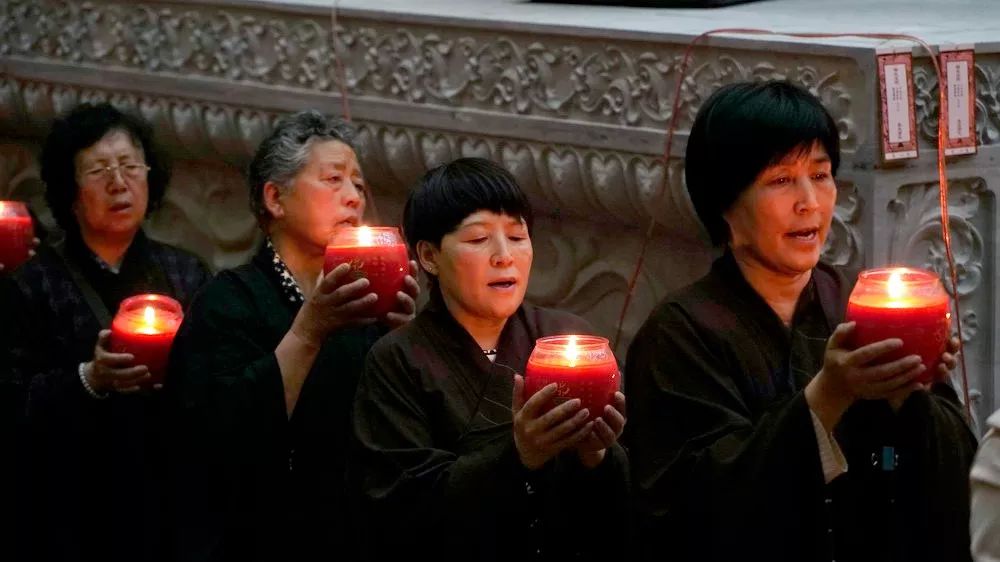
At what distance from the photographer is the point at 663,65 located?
4340 mm

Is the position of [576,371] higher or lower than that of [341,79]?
lower

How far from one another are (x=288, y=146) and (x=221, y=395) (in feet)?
1.76

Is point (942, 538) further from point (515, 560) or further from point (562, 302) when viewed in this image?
point (562, 302)

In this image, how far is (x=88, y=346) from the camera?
470 centimetres

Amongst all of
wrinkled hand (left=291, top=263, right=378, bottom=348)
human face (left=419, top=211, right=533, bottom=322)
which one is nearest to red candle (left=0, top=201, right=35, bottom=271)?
wrinkled hand (left=291, top=263, right=378, bottom=348)

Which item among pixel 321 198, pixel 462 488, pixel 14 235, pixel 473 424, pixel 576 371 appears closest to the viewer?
pixel 576 371

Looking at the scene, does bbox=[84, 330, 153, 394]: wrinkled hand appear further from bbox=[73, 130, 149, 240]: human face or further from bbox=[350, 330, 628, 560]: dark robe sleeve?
bbox=[350, 330, 628, 560]: dark robe sleeve

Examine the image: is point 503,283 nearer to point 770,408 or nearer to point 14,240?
point 770,408

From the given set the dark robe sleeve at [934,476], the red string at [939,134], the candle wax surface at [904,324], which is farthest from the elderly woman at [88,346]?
the candle wax surface at [904,324]

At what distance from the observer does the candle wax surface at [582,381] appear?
308 cm

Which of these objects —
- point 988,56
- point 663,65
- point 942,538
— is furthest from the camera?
point 663,65

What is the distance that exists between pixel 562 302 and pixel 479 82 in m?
0.52

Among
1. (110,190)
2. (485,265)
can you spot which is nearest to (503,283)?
(485,265)

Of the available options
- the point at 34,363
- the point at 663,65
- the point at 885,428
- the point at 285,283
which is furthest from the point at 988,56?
the point at 34,363
